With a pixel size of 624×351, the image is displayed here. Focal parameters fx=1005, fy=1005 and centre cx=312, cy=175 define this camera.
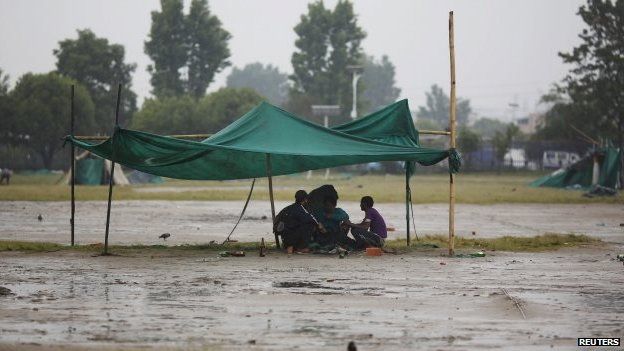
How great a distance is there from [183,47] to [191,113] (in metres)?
11.1

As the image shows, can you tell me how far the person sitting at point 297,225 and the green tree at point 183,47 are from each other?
75.1 meters

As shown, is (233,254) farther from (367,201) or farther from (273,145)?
(367,201)

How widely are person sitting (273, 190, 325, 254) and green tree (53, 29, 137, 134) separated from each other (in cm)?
7029

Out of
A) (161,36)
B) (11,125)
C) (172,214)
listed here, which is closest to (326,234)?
(172,214)

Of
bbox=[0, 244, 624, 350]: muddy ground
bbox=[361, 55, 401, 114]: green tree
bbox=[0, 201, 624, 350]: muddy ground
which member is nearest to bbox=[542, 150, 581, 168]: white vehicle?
bbox=[0, 201, 624, 350]: muddy ground

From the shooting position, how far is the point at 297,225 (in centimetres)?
1756

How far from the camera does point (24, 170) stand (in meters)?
78.3

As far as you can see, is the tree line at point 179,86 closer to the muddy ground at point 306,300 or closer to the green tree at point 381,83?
the muddy ground at point 306,300

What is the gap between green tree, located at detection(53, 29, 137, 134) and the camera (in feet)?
287

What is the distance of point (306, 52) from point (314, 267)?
8029 cm

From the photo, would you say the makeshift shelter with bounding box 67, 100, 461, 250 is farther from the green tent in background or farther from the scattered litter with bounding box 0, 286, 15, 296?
the green tent in background

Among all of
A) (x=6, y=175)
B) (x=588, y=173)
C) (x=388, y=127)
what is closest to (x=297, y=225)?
(x=388, y=127)

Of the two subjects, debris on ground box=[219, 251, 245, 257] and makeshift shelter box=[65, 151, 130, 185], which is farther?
makeshift shelter box=[65, 151, 130, 185]

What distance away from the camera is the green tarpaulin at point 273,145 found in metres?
17.1
